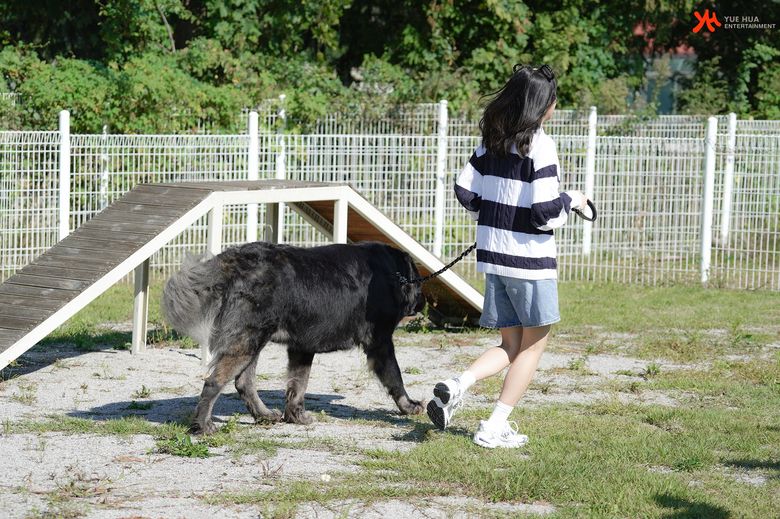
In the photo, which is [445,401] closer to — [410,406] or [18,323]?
[410,406]

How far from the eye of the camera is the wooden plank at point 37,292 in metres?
6.95

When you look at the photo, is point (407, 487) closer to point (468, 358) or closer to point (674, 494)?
point (674, 494)

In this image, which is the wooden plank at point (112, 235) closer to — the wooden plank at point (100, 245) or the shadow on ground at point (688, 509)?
the wooden plank at point (100, 245)

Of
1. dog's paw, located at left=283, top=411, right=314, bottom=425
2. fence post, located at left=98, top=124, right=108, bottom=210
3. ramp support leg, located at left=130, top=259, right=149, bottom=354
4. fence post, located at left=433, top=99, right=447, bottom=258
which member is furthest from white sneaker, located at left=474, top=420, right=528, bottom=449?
fence post, located at left=433, top=99, right=447, bottom=258

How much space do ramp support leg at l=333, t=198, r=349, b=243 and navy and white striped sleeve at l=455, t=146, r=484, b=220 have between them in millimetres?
2678

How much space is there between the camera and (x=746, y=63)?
19.6 meters

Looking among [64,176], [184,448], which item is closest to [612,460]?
[184,448]

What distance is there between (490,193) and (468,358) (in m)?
3.24

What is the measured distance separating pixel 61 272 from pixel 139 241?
0.57m

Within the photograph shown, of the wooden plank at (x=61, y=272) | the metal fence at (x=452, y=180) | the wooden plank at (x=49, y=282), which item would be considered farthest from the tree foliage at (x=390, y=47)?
the wooden plank at (x=49, y=282)

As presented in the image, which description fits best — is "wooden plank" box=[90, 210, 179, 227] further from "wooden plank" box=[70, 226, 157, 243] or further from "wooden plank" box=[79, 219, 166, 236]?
"wooden plank" box=[70, 226, 157, 243]

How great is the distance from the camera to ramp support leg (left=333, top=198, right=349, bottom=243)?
8352 mm

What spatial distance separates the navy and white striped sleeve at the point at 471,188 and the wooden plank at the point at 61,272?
8.94ft

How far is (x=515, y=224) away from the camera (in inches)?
219
